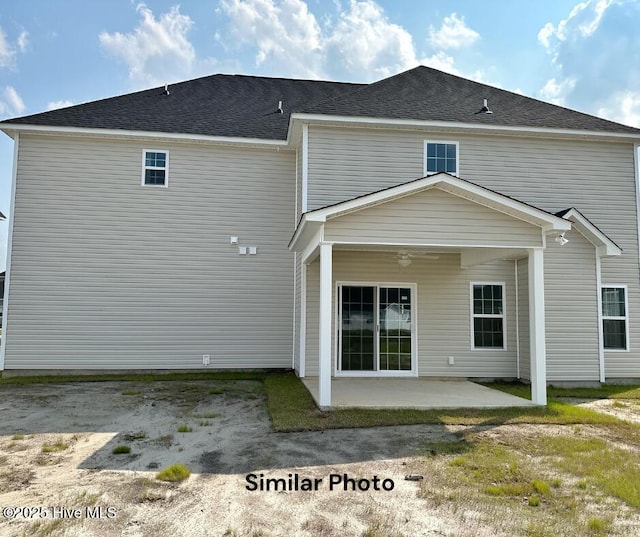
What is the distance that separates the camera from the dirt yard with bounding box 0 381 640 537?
3.36m

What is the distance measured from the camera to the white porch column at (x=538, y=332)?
7.28 m

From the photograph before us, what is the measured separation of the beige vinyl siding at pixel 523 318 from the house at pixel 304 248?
0.16ft

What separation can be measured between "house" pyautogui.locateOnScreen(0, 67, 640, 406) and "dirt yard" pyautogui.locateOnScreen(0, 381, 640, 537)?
3570 millimetres

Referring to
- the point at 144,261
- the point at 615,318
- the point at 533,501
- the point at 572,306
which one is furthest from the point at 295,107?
the point at 533,501

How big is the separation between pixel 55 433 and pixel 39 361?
17.6ft

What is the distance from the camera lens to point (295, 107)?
13.1 m

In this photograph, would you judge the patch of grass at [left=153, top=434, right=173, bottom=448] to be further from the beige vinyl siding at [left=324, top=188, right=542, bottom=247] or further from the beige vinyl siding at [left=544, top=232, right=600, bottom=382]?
the beige vinyl siding at [left=544, top=232, right=600, bottom=382]

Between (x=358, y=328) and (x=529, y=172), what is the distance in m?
5.18

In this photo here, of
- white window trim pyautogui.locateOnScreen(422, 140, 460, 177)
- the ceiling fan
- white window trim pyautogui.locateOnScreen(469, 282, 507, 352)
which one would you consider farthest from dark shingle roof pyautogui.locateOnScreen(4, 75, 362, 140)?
white window trim pyautogui.locateOnScreen(469, 282, 507, 352)

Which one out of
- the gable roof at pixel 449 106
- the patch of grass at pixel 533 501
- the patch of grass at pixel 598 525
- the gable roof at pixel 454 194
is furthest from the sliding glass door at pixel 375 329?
the patch of grass at pixel 598 525

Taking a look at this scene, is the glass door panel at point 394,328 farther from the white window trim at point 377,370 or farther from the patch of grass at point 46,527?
the patch of grass at point 46,527

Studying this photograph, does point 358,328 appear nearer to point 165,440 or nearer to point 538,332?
point 538,332

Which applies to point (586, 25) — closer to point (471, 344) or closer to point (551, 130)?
point (551, 130)

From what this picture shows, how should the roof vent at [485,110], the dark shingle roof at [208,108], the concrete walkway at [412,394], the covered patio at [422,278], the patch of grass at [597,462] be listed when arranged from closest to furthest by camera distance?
the patch of grass at [597,462]
the covered patio at [422,278]
the concrete walkway at [412,394]
the roof vent at [485,110]
the dark shingle roof at [208,108]
